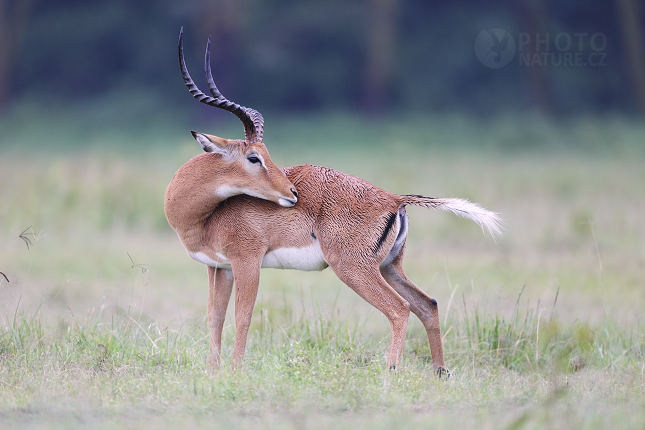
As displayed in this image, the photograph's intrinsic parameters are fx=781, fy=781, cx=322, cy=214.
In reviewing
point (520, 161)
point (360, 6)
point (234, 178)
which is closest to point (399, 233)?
point (234, 178)

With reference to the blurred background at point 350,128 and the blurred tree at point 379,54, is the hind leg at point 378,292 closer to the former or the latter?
the blurred background at point 350,128

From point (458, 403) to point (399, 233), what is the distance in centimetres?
145

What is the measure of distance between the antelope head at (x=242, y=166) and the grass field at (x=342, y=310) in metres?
1.08

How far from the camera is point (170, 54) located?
95.7 ft

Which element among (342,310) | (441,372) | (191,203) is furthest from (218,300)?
(342,310)

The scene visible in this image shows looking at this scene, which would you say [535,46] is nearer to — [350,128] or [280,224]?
[350,128]

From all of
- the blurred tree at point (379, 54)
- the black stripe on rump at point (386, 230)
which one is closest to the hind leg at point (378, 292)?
the black stripe on rump at point (386, 230)

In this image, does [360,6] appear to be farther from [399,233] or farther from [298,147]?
[399,233]

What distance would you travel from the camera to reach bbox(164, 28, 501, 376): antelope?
18.0 ft

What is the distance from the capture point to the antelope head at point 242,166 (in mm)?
5492

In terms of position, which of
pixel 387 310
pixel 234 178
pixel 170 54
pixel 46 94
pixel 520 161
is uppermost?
pixel 170 54

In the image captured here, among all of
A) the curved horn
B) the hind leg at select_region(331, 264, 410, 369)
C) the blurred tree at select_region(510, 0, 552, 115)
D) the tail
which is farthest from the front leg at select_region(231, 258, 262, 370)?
the blurred tree at select_region(510, 0, 552, 115)

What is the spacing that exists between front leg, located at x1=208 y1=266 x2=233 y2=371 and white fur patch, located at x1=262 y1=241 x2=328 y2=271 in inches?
16.5

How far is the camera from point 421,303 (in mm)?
5770
